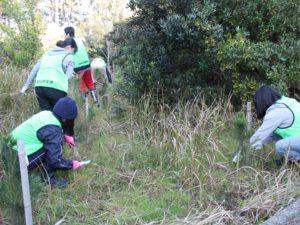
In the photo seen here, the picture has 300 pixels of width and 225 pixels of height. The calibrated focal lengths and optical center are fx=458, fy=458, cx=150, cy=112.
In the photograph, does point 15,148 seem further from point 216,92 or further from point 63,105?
point 216,92

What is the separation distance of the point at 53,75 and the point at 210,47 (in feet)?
6.68

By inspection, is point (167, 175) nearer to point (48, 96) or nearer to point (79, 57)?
point (48, 96)

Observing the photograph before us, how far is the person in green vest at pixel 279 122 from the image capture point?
4.71 m

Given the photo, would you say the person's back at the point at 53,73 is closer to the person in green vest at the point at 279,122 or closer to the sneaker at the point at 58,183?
the sneaker at the point at 58,183

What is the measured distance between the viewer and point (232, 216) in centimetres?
388

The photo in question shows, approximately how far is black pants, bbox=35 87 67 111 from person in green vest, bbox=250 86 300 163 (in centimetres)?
240

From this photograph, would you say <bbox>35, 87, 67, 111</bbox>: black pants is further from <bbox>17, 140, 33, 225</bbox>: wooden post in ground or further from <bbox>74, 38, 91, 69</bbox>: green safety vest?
<bbox>17, 140, 33, 225</bbox>: wooden post in ground

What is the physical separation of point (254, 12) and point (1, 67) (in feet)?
14.1

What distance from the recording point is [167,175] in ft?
15.5

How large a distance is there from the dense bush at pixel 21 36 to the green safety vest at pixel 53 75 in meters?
3.70

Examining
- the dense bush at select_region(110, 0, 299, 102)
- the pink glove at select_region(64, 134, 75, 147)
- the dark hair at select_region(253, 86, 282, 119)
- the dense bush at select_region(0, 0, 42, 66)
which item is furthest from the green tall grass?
the dense bush at select_region(0, 0, 42, 66)

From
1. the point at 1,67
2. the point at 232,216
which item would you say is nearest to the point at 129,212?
the point at 232,216

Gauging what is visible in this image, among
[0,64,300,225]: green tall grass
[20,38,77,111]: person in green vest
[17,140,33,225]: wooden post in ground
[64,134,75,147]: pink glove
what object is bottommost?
[0,64,300,225]: green tall grass

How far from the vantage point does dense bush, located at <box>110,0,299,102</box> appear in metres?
5.90
